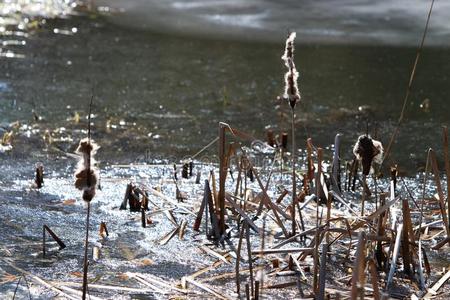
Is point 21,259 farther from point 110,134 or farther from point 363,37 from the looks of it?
point 363,37

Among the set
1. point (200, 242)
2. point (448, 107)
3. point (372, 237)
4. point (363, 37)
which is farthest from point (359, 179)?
point (363, 37)

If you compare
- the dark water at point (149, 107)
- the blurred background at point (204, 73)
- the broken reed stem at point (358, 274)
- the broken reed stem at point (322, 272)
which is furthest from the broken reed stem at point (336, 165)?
the broken reed stem at point (358, 274)

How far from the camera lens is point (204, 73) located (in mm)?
8539

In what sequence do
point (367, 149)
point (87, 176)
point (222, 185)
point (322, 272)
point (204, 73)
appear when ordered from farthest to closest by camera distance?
point (204, 73) < point (222, 185) < point (367, 149) < point (322, 272) < point (87, 176)

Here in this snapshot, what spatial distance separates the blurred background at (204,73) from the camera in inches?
262

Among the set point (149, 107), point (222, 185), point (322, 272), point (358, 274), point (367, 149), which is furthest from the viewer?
point (149, 107)

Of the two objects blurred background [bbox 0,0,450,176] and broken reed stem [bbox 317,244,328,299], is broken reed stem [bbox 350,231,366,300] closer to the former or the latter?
broken reed stem [bbox 317,244,328,299]

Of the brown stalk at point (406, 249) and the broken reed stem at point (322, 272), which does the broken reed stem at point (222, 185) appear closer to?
the brown stalk at point (406, 249)

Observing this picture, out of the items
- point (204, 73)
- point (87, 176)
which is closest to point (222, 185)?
point (87, 176)

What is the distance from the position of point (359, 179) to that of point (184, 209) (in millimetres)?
1225

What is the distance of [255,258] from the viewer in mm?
3795

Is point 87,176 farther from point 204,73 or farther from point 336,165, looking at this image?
point 204,73

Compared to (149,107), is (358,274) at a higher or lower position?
lower

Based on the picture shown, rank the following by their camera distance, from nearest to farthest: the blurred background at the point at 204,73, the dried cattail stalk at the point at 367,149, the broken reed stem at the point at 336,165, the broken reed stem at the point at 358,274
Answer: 1. the broken reed stem at the point at 358,274
2. the dried cattail stalk at the point at 367,149
3. the broken reed stem at the point at 336,165
4. the blurred background at the point at 204,73
